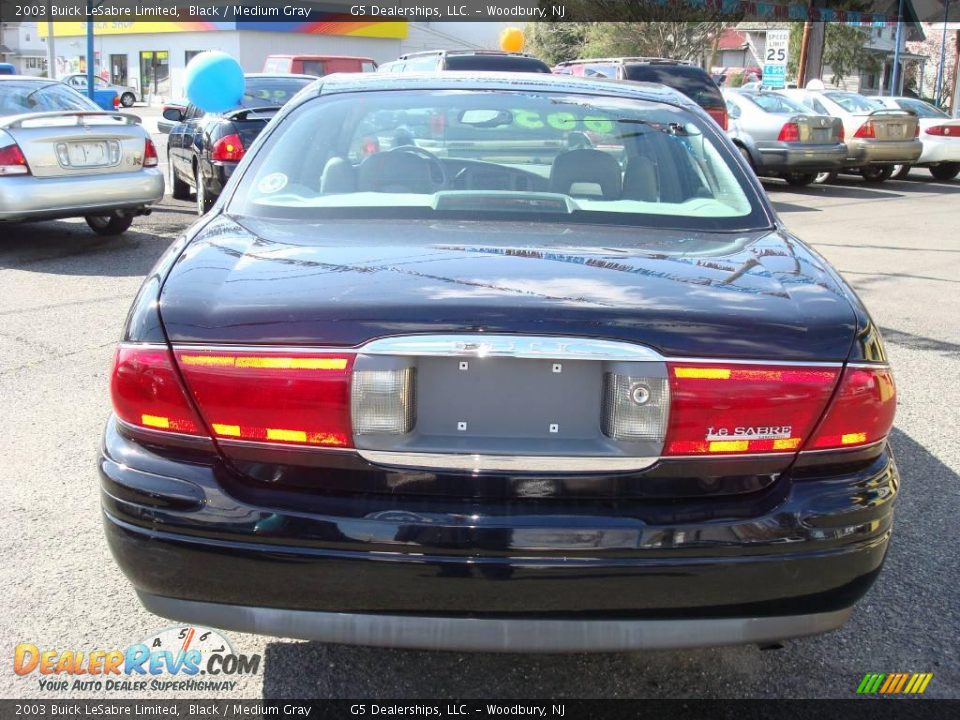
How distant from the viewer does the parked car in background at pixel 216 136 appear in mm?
9492

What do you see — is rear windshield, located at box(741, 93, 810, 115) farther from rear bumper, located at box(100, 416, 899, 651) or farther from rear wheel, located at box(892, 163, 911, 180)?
rear bumper, located at box(100, 416, 899, 651)

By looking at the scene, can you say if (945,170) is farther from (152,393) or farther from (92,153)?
(152,393)

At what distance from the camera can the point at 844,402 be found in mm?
2199

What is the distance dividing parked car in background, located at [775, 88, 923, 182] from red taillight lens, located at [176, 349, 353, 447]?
52.6ft

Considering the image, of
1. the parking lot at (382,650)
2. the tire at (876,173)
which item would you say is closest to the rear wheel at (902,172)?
the tire at (876,173)

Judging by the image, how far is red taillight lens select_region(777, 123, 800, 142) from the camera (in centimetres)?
1566

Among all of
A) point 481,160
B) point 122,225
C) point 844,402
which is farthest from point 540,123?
Result: point 122,225

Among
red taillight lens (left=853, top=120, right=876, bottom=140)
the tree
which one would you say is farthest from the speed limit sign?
the tree

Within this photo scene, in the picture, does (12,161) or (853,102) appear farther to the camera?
(853,102)

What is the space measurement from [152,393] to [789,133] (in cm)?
1498

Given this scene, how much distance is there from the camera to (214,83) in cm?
1041

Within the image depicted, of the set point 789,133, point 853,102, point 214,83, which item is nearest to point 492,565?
point 214,83

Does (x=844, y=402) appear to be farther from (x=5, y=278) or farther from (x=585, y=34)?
(x=585, y=34)

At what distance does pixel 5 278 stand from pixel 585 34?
38.2 meters
